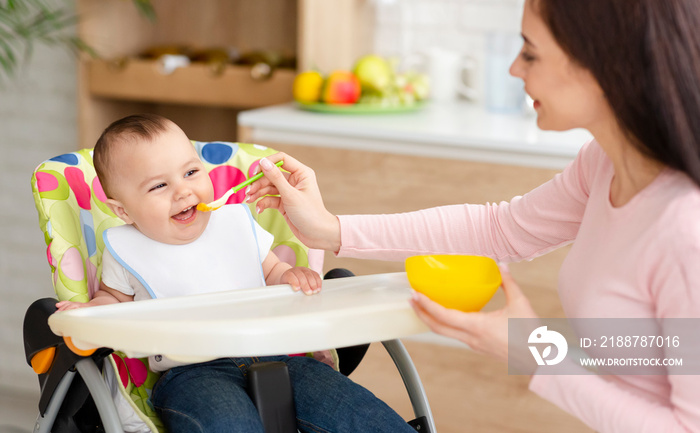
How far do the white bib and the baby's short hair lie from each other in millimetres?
96

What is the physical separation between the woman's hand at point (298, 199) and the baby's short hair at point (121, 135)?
7.1 inches

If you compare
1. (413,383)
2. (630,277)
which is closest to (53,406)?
(413,383)

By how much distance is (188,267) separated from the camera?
1300 millimetres

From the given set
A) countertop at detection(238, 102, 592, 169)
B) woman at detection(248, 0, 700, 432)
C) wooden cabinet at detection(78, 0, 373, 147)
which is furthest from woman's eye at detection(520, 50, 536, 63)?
wooden cabinet at detection(78, 0, 373, 147)

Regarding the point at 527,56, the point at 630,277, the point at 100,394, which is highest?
the point at 527,56

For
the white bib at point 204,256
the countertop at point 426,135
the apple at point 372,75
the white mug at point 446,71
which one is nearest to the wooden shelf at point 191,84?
the countertop at point 426,135

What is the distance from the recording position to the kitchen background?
8.60 feet

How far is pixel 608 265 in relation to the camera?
0.95 m

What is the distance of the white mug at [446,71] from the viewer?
261 cm

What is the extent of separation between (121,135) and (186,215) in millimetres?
164

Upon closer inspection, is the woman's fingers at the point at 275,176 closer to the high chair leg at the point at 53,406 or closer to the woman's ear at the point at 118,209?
the woman's ear at the point at 118,209

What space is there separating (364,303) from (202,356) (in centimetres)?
21

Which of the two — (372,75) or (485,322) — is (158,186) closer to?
(485,322)

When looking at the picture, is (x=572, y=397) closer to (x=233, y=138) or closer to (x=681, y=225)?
(x=681, y=225)
